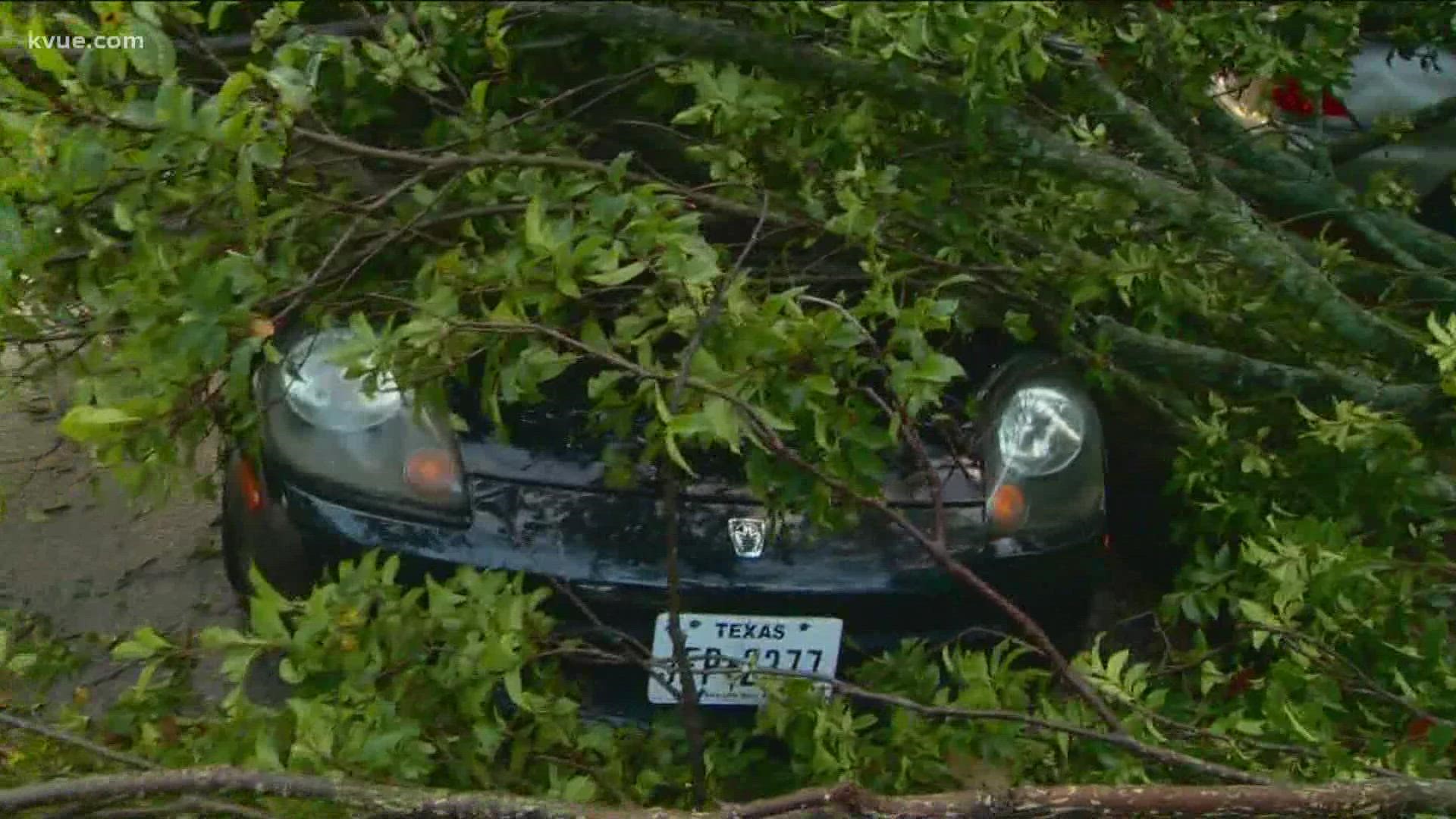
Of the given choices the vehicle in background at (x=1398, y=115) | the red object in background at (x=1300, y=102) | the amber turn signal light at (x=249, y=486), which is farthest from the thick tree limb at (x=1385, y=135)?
the amber turn signal light at (x=249, y=486)

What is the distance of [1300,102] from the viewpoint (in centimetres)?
448

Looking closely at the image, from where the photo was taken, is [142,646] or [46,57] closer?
[46,57]

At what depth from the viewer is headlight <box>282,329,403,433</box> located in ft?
8.82

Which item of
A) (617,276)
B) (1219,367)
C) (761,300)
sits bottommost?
(1219,367)

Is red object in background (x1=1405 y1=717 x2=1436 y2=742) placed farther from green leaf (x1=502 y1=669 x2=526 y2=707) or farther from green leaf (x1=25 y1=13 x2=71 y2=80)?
green leaf (x1=25 y1=13 x2=71 y2=80)

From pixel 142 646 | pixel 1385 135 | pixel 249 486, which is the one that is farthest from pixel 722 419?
pixel 1385 135

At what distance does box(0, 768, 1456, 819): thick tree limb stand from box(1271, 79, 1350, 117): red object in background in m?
2.03

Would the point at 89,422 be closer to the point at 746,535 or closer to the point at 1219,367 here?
the point at 746,535

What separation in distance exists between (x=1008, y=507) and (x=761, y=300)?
2.00ft

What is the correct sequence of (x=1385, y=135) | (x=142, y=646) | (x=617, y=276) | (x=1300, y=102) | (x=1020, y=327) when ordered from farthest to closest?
(x=1300, y=102)
(x=1385, y=135)
(x=1020, y=327)
(x=142, y=646)
(x=617, y=276)

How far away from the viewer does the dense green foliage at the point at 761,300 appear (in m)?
2.15

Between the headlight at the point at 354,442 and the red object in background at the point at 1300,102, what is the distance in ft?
6.92

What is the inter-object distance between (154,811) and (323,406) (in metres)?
0.88

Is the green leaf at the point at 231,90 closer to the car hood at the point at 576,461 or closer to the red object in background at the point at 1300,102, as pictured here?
the car hood at the point at 576,461
